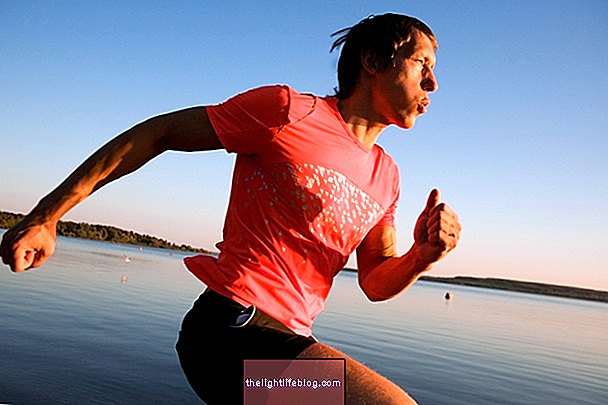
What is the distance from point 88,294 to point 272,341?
12014 millimetres

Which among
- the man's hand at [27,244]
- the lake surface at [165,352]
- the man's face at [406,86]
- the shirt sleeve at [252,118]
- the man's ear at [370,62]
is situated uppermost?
the man's ear at [370,62]

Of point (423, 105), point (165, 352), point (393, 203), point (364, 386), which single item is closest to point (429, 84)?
point (423, 105)

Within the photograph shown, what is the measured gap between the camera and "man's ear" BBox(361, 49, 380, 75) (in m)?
1.71

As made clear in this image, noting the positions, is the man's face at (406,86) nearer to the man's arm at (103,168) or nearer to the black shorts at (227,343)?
the man's arm at (103,168)

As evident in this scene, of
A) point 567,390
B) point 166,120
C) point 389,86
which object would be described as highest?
point 389,86

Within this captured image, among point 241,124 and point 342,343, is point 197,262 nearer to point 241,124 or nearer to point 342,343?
point 241,124

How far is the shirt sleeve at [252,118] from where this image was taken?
154 centimetres

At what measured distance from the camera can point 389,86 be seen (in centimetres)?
169

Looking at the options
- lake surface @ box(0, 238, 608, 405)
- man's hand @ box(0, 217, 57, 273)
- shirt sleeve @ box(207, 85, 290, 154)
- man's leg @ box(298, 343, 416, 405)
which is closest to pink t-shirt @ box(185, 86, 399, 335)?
shirt sleeve @ box(207, 85, 290, 154)

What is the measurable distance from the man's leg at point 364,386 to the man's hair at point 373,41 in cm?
65

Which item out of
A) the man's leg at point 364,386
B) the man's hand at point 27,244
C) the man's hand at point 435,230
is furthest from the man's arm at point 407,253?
the man's hand at point 27,244

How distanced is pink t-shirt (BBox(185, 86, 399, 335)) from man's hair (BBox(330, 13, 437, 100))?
191 millimetres

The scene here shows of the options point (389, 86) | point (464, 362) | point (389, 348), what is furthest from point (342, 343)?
point (389, 86)

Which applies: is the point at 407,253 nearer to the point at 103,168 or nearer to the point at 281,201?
the point at 281,201
